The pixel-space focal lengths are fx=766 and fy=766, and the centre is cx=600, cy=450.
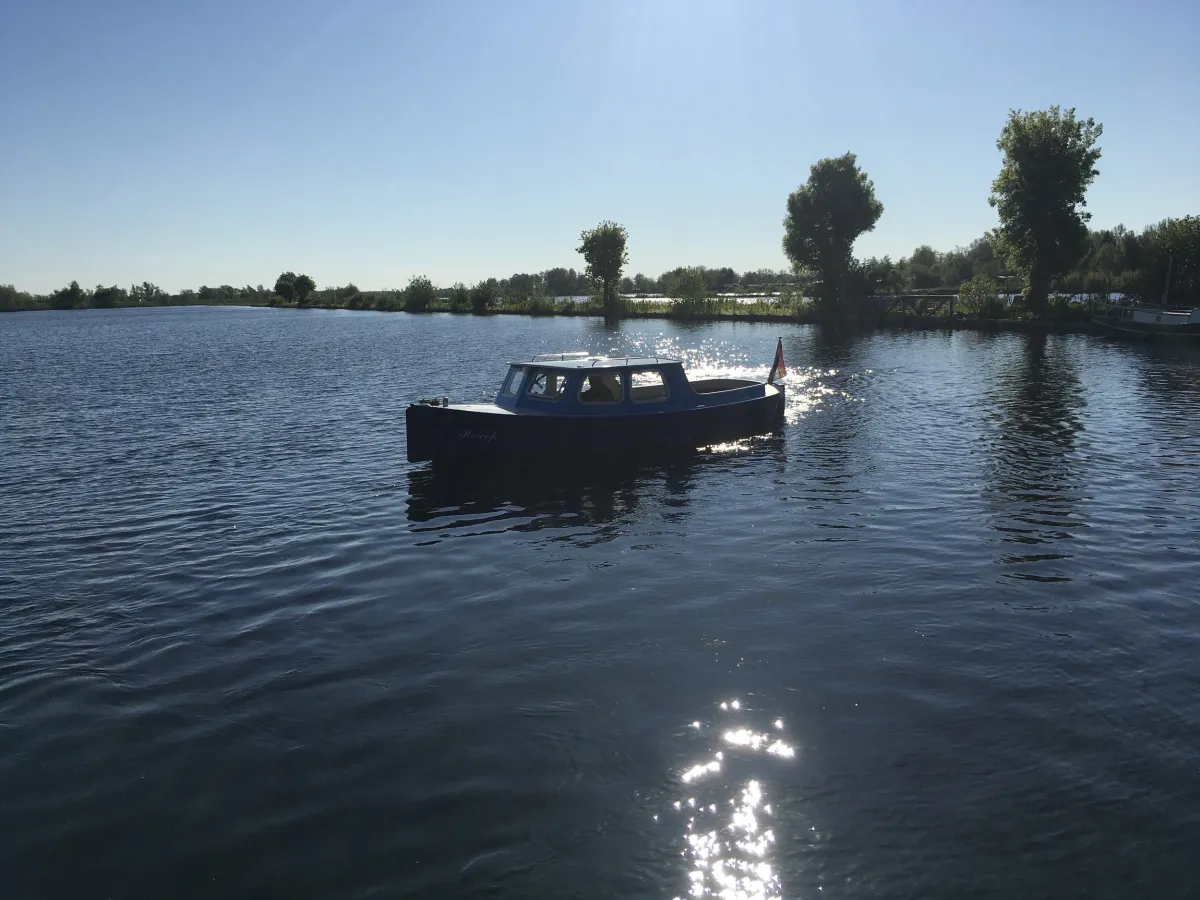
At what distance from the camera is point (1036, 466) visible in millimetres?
23656

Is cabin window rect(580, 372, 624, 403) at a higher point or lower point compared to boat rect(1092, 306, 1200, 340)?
lower

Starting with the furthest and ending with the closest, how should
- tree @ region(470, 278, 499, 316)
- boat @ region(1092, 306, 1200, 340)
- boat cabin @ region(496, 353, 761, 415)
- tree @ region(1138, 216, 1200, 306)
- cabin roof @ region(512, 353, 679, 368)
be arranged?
tree @ region(470, 278, 499, 316) → tree @ region(1138, 216, 1200, 306) → boat @ region(1092, 306, 1200, 340) → cabin roof @ region(512, 353, 679, 368) → boat cabin @ region(496, 353, 761, 415)

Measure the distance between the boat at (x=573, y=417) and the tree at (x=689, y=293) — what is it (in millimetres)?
82371

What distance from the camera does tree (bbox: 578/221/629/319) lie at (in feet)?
392

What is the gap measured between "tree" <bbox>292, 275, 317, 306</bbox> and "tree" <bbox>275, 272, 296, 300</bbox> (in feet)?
4.31

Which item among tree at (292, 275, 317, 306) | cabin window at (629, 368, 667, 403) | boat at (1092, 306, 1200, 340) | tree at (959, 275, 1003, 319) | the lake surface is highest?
tree at (292, 275, 317, 306)

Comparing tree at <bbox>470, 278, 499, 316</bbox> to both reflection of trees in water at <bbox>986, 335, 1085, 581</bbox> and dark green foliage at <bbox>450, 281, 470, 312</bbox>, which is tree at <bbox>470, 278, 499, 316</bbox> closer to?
dark green foliage at <bbox>450, 281, 470, 312</bbox>

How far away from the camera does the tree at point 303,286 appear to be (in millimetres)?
192500

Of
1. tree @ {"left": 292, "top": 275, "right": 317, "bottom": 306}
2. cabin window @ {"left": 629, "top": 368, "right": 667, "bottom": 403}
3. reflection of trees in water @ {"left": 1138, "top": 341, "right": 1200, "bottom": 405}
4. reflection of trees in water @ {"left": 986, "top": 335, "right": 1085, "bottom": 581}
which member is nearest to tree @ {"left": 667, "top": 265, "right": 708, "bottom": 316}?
reflection of trees in water @ {"left": 1138, "top": 341, "right": 1200, "bottom": 405}

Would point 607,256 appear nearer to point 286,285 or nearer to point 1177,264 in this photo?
point 1177,264

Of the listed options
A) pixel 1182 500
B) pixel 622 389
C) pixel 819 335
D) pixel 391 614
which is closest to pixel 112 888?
pixel 391 614

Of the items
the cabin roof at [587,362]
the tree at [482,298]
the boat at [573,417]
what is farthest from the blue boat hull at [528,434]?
the tree at [482,298]

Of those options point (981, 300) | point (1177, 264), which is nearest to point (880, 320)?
point (981, 300)

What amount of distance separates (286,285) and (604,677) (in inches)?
8118
